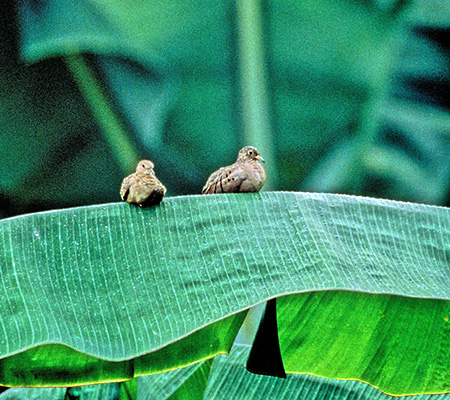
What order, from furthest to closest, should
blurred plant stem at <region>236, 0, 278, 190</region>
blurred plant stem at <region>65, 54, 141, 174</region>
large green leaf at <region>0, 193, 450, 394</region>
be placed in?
1. blurred plant stem at <region>65, 54, 141, 174</region>
2. blurred plant stem at <region>236, 0, 278, 190</region>
3. large green leaf at <region>0, 193, 450, 394</region>

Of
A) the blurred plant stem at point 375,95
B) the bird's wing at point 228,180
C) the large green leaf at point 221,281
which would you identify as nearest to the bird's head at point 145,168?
the bird's wing at point 228,180

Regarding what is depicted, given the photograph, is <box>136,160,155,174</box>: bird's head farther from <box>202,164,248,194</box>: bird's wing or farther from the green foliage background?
the green foliage background

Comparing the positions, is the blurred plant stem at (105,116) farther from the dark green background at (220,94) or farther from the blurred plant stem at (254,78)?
the blurred plant stem at (254,78)

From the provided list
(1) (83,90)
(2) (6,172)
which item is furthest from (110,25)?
(2) (6,172)

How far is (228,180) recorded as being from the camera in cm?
207

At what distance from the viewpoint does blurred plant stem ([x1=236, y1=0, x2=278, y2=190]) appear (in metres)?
2.81

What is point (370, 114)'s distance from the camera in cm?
296

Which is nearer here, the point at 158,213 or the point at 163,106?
the point at 158,213

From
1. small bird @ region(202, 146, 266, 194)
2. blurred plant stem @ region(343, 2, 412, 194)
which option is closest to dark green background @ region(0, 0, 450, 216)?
blurred plant stem @ region(343, 2, 412, 194)

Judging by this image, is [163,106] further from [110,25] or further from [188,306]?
[188,306]

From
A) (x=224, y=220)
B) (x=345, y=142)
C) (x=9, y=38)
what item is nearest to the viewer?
(x=224, y=220)

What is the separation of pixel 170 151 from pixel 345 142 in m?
0.92

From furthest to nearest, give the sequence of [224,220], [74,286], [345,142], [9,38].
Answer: [345,142], [9,38], [224,220], [74,286]

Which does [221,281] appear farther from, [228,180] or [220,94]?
[220,94]
